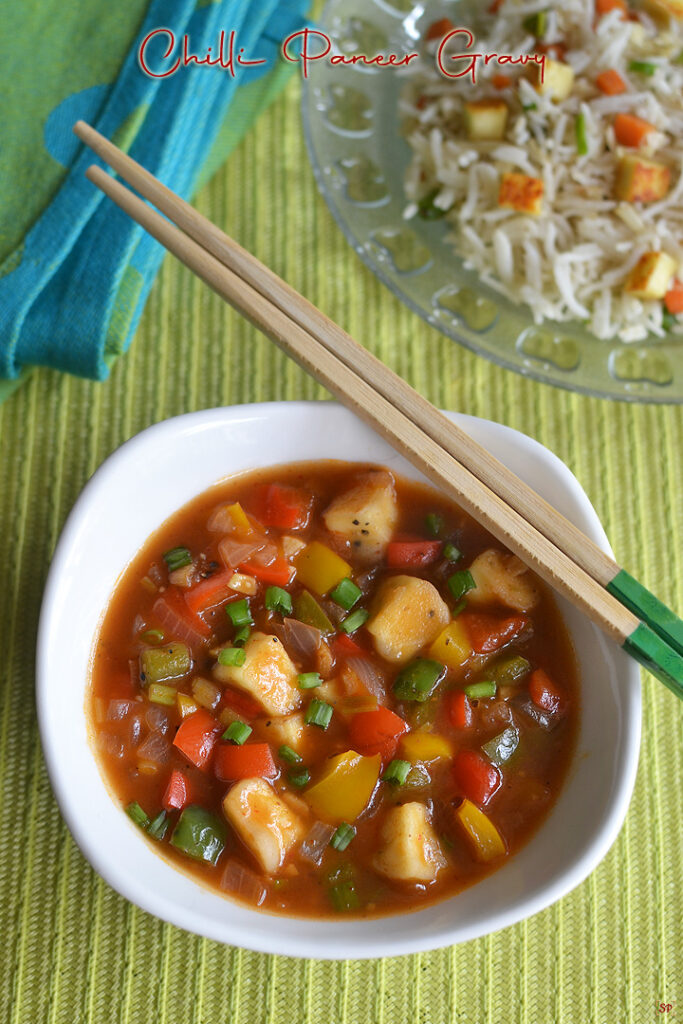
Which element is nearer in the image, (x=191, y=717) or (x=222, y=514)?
(x=191, y=717)

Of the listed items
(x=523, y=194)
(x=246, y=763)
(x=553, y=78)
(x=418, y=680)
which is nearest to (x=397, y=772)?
(x=418, y=680)

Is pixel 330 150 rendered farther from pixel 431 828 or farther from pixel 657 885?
pixel 657 885

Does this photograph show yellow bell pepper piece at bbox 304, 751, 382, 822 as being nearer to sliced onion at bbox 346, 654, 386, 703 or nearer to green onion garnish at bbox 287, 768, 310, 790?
green onion garnish at bbox 287, 768, 310, 790

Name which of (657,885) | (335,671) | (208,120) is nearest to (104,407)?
(208,120)

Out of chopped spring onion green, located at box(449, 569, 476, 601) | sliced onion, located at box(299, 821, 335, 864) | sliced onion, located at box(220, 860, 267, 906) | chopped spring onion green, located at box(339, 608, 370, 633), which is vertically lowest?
sliced onion, located at box(220, 860, 267, 906)

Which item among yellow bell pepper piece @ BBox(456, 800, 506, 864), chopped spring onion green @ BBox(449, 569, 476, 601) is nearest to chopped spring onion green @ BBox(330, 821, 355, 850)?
yellow bell pepper piece @ BBox(456, 800, 506, 864)

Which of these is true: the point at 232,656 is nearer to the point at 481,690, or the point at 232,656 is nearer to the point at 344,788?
the point at 344,788
